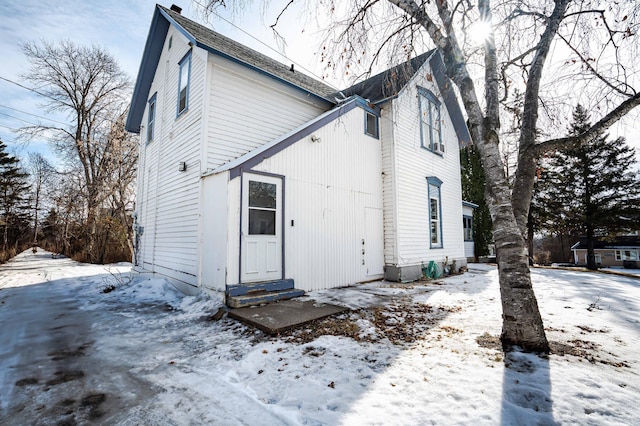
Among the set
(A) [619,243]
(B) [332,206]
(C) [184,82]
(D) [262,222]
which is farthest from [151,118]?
(A) [619,243]

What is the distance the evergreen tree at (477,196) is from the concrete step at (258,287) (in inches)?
632

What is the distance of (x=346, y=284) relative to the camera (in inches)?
315

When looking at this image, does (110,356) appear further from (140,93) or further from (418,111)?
(418,111)

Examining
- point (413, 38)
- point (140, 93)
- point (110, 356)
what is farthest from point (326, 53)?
point (140, 93)

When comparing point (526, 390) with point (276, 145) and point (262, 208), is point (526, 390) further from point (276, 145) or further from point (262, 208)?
point (276, 145)

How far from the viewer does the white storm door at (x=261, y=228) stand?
5883 millimetres

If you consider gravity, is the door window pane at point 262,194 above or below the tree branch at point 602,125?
below

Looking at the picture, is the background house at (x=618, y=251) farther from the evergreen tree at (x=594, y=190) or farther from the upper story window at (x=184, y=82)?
the upper story window at (x=184, y=82)

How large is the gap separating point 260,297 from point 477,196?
61.6ft

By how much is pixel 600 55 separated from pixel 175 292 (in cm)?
956

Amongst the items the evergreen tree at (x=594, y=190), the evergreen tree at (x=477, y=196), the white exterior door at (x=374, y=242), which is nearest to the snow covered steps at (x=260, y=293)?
the white exterior door at (x=374, y=242)

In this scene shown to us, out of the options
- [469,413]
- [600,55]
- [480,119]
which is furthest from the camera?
[600,55]

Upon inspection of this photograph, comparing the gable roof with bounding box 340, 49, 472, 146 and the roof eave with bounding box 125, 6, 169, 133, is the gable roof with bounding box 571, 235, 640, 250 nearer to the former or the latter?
the gable roof with bounding box 340, 49, 472, 146

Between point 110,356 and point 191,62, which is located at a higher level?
point 191,62
